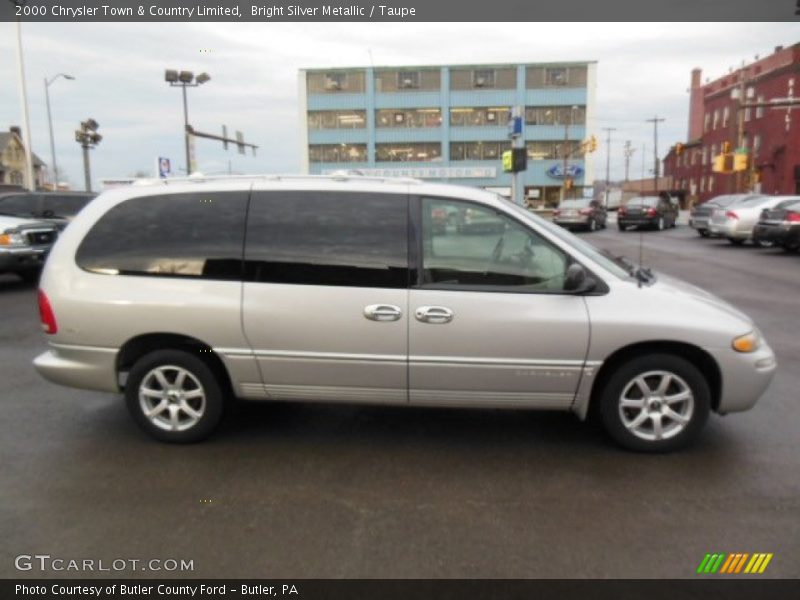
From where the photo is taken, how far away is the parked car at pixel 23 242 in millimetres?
10711

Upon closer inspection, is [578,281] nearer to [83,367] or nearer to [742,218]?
[83,367]

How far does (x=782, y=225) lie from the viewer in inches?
631

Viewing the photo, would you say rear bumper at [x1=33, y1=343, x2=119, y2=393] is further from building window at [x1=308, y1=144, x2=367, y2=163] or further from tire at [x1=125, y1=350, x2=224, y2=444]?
building window at [x1=308, y1=144, x2=367, y2=163]

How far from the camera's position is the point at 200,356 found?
13.7ft

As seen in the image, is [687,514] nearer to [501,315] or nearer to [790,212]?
[501,315]

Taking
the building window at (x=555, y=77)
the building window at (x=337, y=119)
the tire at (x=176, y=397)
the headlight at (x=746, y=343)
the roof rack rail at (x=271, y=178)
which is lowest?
the tire at (x=176, y=397)

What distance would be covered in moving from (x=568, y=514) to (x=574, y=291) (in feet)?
4.35

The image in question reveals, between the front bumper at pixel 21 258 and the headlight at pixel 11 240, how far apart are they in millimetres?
96

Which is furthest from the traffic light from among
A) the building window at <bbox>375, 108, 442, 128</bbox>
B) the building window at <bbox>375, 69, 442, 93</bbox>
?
the building window at <bbox>375, 69, 442, 93</bbox>

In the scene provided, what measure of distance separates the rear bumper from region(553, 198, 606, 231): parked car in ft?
82.7

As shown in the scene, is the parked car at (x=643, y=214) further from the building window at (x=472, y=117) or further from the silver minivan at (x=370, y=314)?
the building window at (x=472, y=117)
